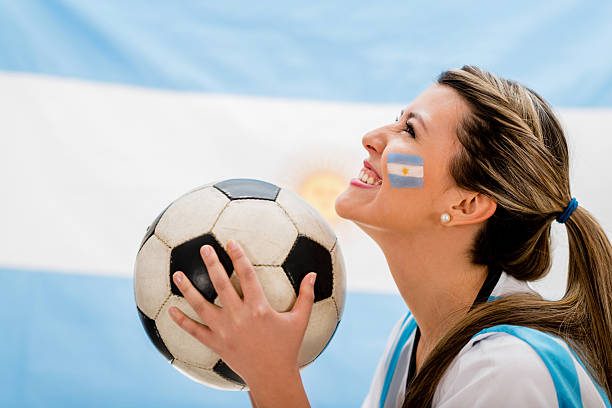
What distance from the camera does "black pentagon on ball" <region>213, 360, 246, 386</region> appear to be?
1.18m

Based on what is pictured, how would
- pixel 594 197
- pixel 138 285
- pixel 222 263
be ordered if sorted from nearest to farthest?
pixel 222 263, pixel 138 285, pixel 594 197

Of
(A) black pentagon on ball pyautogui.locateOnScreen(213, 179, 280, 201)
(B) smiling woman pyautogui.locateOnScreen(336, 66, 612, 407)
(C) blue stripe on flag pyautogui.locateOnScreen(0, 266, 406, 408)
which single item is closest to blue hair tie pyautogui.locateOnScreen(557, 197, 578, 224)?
(B) smiling woman pyautogui.locateOnScreen(336, 66, 612, 407)

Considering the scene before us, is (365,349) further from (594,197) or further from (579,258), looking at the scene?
(579,258)

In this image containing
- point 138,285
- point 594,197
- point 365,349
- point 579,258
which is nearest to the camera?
point 138,285

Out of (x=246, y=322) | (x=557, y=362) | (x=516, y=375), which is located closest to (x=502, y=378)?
(x=516, y=375)

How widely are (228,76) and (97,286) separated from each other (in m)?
1.33

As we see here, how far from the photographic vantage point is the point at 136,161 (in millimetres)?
2973

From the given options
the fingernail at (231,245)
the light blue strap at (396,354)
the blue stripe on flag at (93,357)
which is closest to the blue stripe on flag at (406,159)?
the fingernail at (231,245)

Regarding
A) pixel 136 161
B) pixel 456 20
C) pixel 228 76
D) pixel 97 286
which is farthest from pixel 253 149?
pixel 456 20

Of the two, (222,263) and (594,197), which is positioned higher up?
(594,197)

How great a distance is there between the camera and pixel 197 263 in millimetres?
1101

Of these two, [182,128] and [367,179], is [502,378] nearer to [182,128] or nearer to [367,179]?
[367,179]

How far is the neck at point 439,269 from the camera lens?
4.46 feet

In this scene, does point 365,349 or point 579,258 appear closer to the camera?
point 579,258
